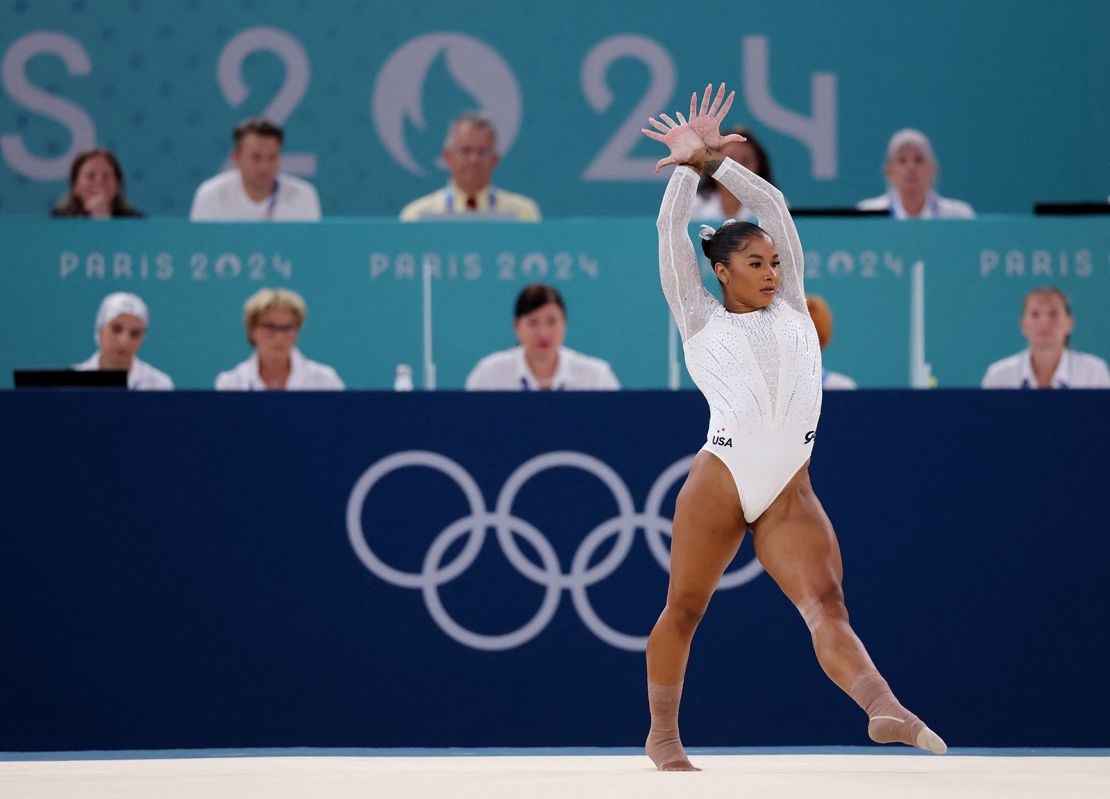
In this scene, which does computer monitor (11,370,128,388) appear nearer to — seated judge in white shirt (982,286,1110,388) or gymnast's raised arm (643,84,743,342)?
gymnast's raised arm (643,84,743,342)

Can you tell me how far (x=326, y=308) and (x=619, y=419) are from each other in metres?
2.18

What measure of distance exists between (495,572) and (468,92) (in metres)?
5.61

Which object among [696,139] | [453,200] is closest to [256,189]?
[453,200]

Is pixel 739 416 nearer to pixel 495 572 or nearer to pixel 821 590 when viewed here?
pixel 821 590

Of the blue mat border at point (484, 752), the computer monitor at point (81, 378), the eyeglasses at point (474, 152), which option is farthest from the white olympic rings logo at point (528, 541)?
the eyeglasses at point (474, 152)

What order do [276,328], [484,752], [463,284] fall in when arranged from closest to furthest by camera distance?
[484,752]
[276,328]
[463,284]

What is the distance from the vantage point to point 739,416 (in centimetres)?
460

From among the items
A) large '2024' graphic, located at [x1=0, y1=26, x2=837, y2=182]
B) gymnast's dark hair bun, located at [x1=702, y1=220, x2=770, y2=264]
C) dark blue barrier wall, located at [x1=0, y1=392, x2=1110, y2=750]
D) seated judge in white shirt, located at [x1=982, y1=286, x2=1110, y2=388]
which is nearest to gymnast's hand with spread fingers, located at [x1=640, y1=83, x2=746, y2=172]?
gymnast's dark hair bun, located at [x1=702, y1=220, x2=770, y2=264]

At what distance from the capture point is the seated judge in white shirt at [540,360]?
7.71m

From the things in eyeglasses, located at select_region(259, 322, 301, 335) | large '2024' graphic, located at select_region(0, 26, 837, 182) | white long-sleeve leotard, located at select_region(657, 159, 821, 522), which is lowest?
white long-sleeve leotard, located at select_region(657, 159, 821, 522)

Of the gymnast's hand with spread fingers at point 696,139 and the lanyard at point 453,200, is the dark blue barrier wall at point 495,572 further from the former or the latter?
the lanyard at point 453,200

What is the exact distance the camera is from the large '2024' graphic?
11320mm

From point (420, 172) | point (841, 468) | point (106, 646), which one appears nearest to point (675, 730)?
point (841, 468)

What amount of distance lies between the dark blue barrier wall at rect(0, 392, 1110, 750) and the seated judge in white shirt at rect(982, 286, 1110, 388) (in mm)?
1366
